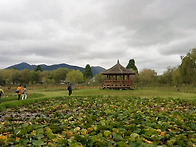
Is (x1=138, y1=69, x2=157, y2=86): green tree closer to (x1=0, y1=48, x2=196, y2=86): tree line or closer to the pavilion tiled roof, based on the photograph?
(x1=0, y1=48, x2=196, y2=86): tree line

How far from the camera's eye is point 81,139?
2693 millimetres

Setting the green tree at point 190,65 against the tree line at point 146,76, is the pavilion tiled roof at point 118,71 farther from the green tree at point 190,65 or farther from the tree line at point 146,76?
the green tree at point 190,65

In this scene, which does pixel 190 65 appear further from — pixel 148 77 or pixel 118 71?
pixel 148 77

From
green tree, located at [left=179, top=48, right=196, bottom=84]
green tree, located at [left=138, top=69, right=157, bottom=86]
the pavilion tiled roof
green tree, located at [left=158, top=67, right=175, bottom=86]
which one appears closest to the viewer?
the pavilion tiled roof

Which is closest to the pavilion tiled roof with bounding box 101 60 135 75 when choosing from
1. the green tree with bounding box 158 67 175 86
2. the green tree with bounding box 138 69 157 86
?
the green tree with bounding box 138 69 157 86

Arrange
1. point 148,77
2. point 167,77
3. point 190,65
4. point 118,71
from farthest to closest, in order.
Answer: point 148,77 → point 167,77 → point 190,65 → point 118,71

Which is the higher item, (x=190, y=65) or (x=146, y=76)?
(x=190, y=65)

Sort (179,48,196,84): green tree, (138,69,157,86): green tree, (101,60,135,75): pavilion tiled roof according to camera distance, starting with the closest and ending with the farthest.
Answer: (101,60,135,75): pavilion tiled roof, (179,48,196,84): green tree, (138,69,157,86): green tree

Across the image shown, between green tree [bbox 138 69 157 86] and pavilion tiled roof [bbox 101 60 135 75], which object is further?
green tree [bbox 138 69 157 86]

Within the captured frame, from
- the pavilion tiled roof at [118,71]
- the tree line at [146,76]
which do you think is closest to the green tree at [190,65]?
the tree line at [146,76]

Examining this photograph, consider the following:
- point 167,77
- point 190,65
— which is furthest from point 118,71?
point 167,77

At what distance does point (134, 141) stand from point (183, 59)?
29455 mm

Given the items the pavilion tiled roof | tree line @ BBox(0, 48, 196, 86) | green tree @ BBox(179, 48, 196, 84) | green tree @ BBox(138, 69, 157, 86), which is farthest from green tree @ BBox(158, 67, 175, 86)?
the pavilion tiled roof

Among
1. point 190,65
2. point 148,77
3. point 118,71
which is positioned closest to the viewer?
point 118,71
